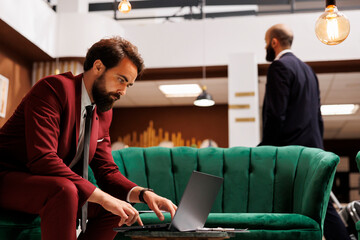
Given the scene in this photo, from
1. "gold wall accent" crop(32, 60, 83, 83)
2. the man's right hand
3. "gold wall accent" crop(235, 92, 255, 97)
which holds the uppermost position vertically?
"gold wall accent" crop(32, 60, 83, 83)

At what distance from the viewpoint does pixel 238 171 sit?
2906 millimetres

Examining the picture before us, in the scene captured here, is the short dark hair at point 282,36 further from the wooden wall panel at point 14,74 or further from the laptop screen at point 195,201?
the wooden wall panel at point 14,74

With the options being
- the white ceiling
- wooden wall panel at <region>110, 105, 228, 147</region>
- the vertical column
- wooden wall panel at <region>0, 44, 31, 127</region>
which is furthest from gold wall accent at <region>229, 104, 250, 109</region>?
wooden wall panel at <region>0, 44, 31, 127</region>

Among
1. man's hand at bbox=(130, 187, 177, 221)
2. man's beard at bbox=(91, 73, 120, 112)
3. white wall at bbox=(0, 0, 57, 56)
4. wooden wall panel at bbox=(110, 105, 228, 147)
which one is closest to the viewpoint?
man's hand at bbox=(130, 187, 177, 221)

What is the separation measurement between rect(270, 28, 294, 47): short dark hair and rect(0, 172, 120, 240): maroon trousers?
2001 millimetres

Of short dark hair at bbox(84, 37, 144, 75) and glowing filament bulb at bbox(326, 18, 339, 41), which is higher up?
glowing filament bulb at bbox(326, 18, 339, 41)

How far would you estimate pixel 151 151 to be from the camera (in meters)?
3.02

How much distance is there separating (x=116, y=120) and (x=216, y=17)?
12.9ft

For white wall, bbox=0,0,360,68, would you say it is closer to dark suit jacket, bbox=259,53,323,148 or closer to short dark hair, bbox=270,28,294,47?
short dark hair, bbox=270,28,294,47

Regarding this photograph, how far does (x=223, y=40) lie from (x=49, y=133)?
629cm

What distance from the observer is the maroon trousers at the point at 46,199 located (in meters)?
1.53

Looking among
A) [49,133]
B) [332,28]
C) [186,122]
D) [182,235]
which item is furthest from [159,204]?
Answer: [186,122]

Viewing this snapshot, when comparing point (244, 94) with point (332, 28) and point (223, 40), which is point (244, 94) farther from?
point (332, 28)

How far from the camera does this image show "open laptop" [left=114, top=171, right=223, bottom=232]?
151 centimetres
